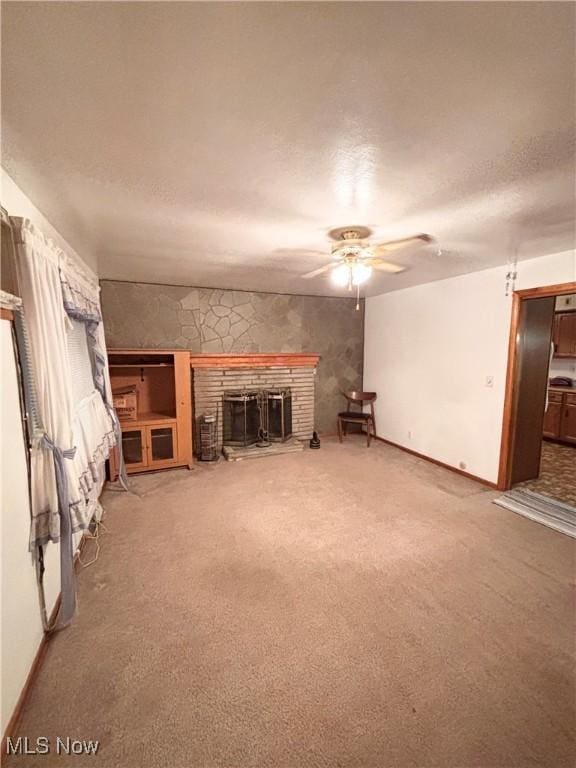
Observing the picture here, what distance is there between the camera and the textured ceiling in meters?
0.80

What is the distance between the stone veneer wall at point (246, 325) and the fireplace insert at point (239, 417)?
2.30 feet

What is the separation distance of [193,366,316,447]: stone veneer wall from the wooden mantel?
6 cm

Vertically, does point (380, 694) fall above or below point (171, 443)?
below

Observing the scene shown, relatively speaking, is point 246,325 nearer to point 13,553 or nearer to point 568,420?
point 13,553

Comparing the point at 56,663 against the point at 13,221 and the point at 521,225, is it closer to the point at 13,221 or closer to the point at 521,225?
the point at 13,221

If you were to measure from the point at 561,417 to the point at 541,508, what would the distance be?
2.61 meters

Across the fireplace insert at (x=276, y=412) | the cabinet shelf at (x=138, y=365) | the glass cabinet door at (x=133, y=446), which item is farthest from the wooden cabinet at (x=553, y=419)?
the glass cabinet door at (x=133, y=446)

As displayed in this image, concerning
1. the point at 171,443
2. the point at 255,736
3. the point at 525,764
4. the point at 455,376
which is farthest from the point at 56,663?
the point at 455,376

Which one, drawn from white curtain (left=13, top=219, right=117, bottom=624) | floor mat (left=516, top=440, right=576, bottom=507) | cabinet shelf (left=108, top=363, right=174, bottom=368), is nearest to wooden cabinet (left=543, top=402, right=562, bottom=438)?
floor mat (left=516, top=440, right=576, bottom=507)

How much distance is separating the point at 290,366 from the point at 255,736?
3.95 m

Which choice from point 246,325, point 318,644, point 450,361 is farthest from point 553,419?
point 318,644

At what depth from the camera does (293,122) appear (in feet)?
3.79

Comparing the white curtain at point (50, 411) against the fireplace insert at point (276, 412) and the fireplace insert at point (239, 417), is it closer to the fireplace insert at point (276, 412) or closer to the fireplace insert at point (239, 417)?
the fireplace insert at point (239, 417)

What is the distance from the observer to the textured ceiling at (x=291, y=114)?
80 cm
